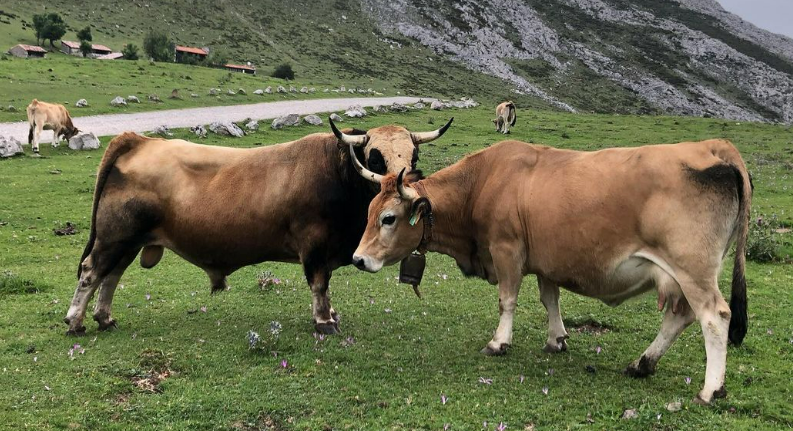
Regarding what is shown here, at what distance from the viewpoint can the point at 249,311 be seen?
9.87 meters

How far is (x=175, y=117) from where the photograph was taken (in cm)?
3225

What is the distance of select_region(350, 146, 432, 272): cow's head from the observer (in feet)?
24.8

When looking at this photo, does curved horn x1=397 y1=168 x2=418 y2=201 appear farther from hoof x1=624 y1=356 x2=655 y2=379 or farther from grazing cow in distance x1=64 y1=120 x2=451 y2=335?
hoof x1=624 y1=356 x2=655 y2=379

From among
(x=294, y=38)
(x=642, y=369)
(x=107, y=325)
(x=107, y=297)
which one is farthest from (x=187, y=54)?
(x=642, y=369)

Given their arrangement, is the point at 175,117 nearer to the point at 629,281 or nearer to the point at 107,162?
the point at 107,162

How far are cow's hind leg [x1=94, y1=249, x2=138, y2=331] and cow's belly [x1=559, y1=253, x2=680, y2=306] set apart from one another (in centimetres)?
659

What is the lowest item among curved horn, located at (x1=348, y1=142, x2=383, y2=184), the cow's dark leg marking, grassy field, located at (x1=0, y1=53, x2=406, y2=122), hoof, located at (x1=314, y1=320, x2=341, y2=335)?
grassy field, located at (x1=0, y1=53, x2=406, y2=122)

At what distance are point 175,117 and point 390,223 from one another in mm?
27903

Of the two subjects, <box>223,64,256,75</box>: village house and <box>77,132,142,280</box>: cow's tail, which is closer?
<box>77,132,142,280</box>: cow's tail

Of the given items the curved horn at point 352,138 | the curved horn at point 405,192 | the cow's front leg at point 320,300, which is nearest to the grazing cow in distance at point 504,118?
the curved horn at point 352,138

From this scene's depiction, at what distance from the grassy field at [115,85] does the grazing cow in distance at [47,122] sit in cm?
597

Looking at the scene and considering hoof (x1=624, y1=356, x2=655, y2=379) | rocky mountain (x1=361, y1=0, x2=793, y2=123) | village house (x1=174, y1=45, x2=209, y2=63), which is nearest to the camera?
hoof (x1=624, y1=356, x2=655, y2=379)

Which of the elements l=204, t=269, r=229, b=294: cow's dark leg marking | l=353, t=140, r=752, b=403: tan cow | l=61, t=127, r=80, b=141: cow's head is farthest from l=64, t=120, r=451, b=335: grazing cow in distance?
l=61, t=127, r=80, b=141: cow's head

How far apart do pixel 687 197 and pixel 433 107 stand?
3914 centimetres
